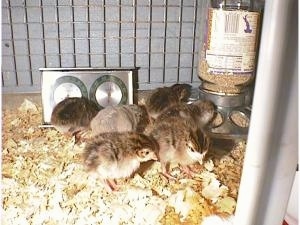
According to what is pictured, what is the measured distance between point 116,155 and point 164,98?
458mm

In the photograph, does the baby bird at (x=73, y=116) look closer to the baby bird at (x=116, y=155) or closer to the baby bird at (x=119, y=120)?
the baby bird at (x=119, y=120)

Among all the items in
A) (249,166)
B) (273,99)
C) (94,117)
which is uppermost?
(273,99)

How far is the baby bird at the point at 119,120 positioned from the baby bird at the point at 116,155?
0.48ft

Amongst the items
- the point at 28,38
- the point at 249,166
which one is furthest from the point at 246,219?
the point at 28,38

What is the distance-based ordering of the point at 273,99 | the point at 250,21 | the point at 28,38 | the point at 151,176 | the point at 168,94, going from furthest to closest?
the point at 28,38 → the point at 168,94 → the point at 250,21 → the point at 151,176 → the point at 273,99

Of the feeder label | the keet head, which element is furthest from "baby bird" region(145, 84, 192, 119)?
the keet head

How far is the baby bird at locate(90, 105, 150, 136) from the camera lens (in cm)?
124

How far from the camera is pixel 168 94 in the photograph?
1.45 meters

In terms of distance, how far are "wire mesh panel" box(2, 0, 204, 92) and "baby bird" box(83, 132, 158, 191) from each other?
0.65m

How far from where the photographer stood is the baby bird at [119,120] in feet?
4.07

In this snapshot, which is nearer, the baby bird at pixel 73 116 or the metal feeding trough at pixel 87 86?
the baby bird at pixel 73 116

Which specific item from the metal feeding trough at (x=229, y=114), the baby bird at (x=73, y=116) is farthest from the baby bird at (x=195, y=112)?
the baby bird at (x=73, y=116)

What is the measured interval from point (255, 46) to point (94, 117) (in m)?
0.62

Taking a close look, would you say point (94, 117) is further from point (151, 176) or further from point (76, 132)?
point (151, 176)
